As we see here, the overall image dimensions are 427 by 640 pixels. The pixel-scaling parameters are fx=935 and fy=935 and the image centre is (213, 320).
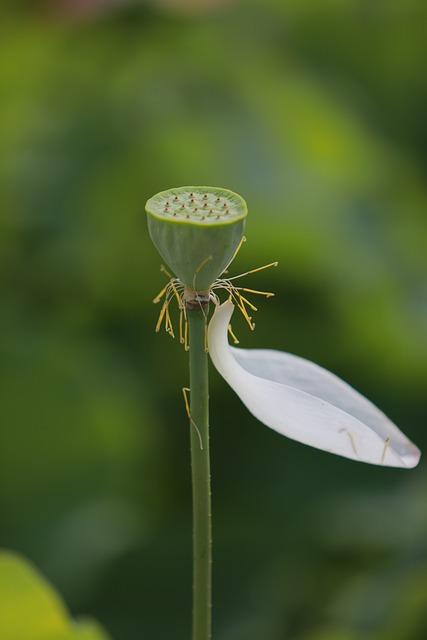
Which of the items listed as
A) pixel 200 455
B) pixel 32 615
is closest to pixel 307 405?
pixel 200 455

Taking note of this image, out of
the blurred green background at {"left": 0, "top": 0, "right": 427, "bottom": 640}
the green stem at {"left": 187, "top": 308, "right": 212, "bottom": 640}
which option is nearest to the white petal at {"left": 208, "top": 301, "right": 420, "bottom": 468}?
the green stem at {"left": 187, "top": 308, "right": 212, "bottom": 640}

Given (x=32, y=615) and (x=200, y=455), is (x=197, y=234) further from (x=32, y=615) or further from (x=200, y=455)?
(x=32, y=615)

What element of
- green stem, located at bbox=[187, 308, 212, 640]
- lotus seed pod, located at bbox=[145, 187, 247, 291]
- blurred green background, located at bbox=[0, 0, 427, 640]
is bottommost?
blurred green background, located at bbox=[0, 0, 427, 640]

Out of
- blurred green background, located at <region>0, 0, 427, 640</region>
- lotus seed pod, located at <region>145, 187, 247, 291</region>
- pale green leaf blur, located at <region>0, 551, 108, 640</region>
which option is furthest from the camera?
blurred green background, located at <region>0, 0, 427, 640</region>

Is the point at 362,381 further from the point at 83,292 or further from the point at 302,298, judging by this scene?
the point at 83,292

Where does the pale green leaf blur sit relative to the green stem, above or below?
below

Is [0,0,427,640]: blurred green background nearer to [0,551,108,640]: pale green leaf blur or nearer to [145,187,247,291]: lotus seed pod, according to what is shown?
[0,551,108,640]: pale green leaf blur

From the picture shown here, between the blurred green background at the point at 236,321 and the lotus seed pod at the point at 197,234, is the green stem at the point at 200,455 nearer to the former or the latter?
the lotus seed pod at the point at 197,234

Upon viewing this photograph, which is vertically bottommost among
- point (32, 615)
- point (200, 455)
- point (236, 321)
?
point (236, 321)
